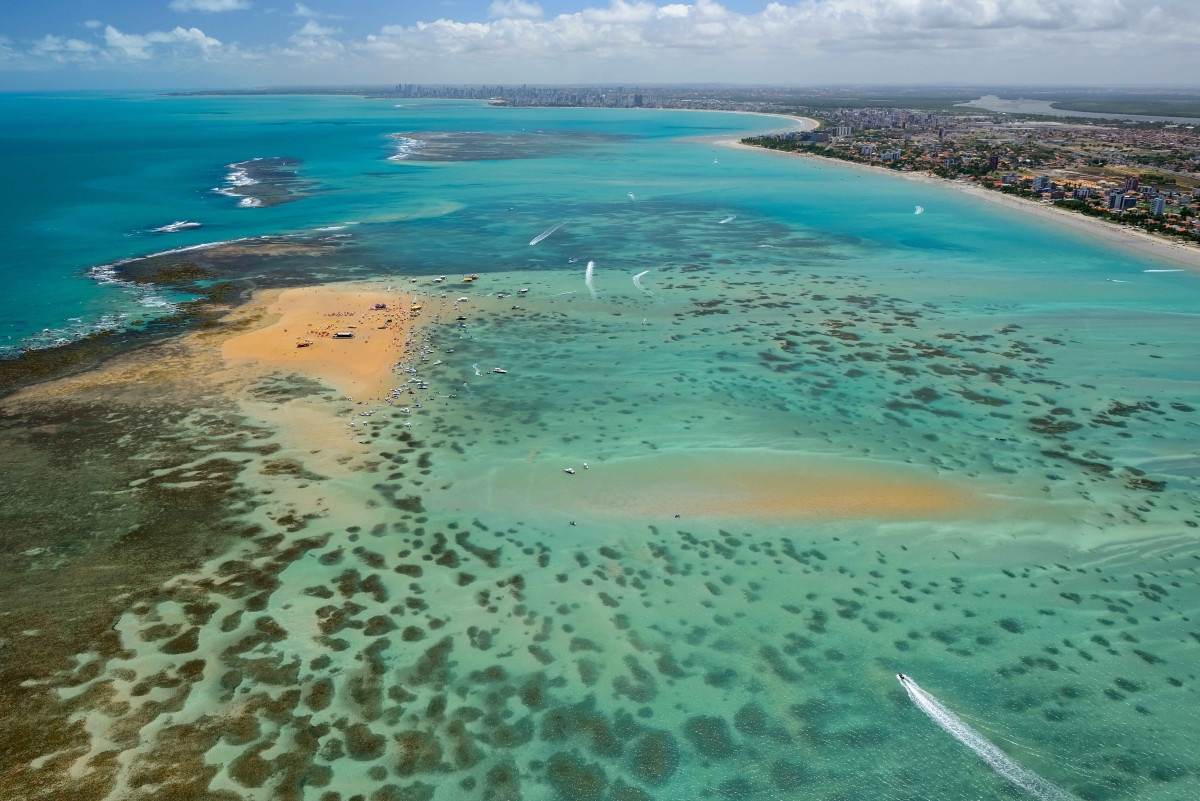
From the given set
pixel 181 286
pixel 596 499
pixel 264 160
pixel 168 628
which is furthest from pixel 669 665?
pixel 264 160

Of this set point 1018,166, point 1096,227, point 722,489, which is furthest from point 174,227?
point 1018,166

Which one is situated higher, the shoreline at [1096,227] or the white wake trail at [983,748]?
the shoreline at [1096,227]

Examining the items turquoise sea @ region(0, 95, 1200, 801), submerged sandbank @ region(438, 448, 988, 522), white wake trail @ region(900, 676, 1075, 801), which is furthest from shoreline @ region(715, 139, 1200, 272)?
white wake trail @ region(900, 676, 1075, 801)

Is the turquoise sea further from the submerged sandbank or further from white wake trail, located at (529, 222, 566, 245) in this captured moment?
white wake trail, located at (529, 222, 566, 245)

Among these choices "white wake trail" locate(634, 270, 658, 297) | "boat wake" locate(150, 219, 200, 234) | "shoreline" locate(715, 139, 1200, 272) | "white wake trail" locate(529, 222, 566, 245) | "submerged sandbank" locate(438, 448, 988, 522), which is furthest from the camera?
"boat wake" locate(150, 219, 200, 234)

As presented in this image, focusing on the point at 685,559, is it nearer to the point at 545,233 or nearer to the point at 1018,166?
the point at 545,233

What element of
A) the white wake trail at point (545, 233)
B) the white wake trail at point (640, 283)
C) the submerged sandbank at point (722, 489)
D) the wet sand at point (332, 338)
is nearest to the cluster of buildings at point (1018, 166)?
the white wake trail at point (640, 283)

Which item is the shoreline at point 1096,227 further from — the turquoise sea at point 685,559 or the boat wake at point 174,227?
the boat wake at point 174,227

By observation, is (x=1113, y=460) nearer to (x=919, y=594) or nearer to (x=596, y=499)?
(x=919, y=594)
